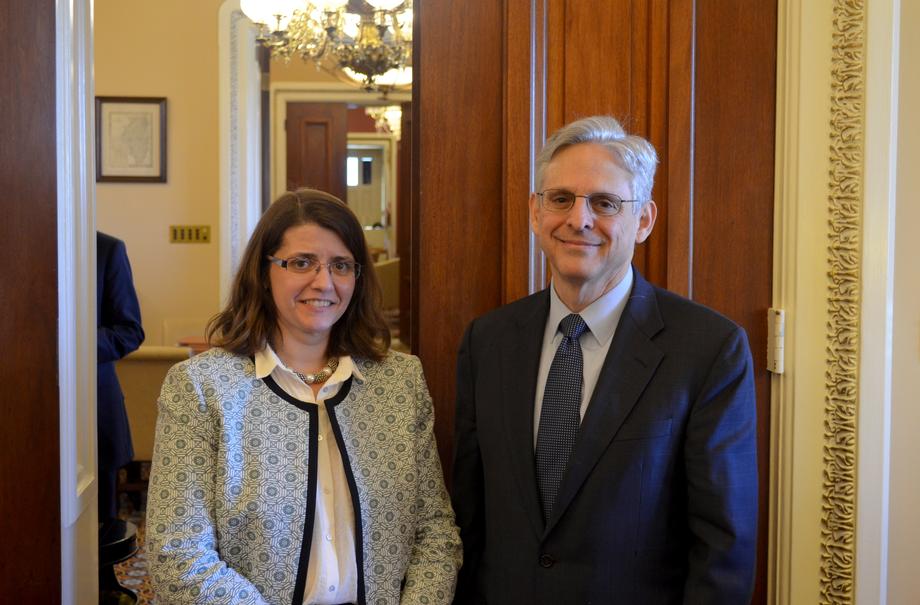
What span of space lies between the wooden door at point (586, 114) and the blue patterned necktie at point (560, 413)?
31cm

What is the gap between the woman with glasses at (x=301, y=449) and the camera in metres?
1.59

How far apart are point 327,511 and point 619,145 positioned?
2.66 feet

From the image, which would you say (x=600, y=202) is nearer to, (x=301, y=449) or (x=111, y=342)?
(x=301, y=449)

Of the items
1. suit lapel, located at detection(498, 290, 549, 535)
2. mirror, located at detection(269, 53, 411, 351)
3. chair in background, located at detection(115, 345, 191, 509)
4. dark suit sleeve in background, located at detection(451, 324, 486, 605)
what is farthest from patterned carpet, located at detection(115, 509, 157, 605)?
mirror, located at detection(269, 53, 411, 351)

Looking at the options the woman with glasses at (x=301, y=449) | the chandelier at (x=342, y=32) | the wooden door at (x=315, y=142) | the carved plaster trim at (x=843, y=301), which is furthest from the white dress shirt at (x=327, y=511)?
the wooden door at (x=315, y=142)

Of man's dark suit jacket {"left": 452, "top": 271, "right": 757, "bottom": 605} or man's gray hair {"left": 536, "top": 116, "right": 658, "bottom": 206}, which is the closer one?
man's dark suit jacket {"left": 452, "top": 271, "right": 757, "bottom": 605}

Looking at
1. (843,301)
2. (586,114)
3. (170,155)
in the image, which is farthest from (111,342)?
(170,155)

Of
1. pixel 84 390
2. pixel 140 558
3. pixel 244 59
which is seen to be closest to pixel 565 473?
pixel 84 390

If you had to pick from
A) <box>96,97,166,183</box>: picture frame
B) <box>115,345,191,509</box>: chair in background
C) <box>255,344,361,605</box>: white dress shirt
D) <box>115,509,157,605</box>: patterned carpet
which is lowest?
<box>115,509,157,605</box>: patterned carpet

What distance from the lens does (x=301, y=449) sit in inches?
64.9

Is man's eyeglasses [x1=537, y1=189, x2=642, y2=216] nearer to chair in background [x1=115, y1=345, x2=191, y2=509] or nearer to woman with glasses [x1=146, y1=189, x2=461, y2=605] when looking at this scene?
woman with glasses [x1=146, y1=189, x2=461, y2=605]

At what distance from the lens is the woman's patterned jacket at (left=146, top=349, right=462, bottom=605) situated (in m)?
1.57

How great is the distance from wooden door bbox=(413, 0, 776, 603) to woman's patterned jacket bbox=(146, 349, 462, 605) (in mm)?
296

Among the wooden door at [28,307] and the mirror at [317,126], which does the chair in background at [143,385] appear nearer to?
the mirror at [317,126]
